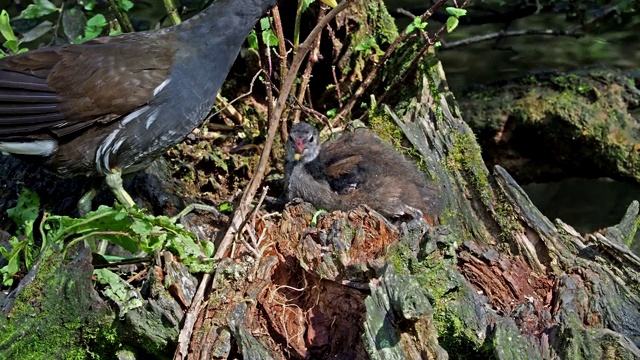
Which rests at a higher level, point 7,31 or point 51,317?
point 7,31

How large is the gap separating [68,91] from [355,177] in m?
1.44

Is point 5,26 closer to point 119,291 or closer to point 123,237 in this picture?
point 123,237

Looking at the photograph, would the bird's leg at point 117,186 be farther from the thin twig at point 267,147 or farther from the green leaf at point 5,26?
the green leaf at point 5,26

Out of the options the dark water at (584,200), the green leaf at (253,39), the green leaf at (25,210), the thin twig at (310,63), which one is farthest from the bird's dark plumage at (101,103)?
the dark water at (584,200)

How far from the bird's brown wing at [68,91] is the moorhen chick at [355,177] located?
2.72 feet

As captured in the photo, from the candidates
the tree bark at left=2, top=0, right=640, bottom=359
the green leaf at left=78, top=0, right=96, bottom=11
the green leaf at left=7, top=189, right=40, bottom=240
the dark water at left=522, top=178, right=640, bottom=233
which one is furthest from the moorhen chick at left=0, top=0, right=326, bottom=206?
the dark water at left=522, top=178, right=640, bottom=233

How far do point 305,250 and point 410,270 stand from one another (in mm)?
435

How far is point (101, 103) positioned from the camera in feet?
14.5

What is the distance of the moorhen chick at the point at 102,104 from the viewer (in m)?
4.43

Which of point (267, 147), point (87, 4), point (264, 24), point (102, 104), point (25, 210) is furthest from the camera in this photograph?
point (87, 4)

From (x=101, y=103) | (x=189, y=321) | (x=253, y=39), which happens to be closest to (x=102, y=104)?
(x=101, y=103)

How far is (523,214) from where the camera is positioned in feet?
13.7

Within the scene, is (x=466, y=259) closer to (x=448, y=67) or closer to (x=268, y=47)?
(x=268, y=47)

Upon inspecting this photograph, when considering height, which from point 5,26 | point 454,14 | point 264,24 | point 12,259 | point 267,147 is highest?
point 454,14
